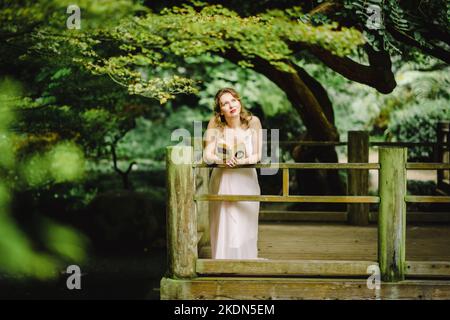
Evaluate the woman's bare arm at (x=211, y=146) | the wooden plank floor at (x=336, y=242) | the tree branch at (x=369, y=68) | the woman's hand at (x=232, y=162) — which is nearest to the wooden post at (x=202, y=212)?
the wooden plank floor at (x=336, y=242)

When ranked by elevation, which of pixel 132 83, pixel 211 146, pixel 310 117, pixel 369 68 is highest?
pixel 369 68

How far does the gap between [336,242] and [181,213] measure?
8.10ft

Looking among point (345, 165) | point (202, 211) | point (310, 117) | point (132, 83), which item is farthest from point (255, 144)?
point (310, 117)

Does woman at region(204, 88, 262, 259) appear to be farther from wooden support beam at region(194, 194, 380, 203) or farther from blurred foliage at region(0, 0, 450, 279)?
blurred foliage at region(0, 0, 450, 279)

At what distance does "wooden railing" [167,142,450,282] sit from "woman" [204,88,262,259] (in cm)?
49

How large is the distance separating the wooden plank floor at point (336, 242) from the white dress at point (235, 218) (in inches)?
23.0

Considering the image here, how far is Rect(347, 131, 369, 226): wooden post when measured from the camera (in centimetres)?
768

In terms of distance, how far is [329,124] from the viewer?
9.12 meters

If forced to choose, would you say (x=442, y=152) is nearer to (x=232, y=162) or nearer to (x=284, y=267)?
(x=284, y=267)

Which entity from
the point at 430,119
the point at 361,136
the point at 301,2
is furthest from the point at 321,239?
the point at 430,119

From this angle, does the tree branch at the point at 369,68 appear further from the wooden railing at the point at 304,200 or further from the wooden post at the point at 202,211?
the wooden railing at the point at 304,200

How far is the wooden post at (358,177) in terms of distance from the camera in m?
7.68

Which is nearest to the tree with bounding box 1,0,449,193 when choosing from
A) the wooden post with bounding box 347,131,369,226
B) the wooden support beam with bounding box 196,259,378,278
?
the wooden post with bounding box 347,131,369,226

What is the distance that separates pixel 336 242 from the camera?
6742 mm
